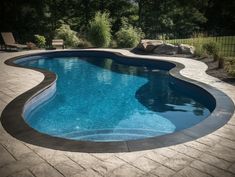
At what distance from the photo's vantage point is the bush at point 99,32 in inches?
622

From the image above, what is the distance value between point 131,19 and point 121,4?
5.46ft

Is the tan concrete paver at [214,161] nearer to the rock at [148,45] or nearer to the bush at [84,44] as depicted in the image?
the rock at [148,45]

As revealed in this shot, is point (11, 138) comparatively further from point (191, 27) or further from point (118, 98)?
point (191, 27)

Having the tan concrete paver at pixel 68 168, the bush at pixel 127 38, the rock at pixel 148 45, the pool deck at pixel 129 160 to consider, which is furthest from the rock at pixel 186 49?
the tan concrete paver at pixel 68 168

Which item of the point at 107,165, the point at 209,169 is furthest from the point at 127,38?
the point at 209,169

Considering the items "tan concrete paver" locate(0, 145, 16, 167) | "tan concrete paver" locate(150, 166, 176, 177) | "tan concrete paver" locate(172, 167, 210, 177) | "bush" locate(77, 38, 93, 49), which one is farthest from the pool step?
"bush" locate(77, 38, 93, 49)

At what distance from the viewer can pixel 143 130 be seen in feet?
17.9

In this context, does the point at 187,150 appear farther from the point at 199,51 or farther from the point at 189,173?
the point at 199,51

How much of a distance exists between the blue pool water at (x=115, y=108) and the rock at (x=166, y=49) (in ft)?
10.5

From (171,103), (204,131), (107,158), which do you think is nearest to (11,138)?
(107,158)

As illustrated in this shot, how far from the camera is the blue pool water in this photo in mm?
5465

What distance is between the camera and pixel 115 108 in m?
6.73

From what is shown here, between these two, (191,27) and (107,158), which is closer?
(107,158)

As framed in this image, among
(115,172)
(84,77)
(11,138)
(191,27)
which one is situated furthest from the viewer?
(191,27)
